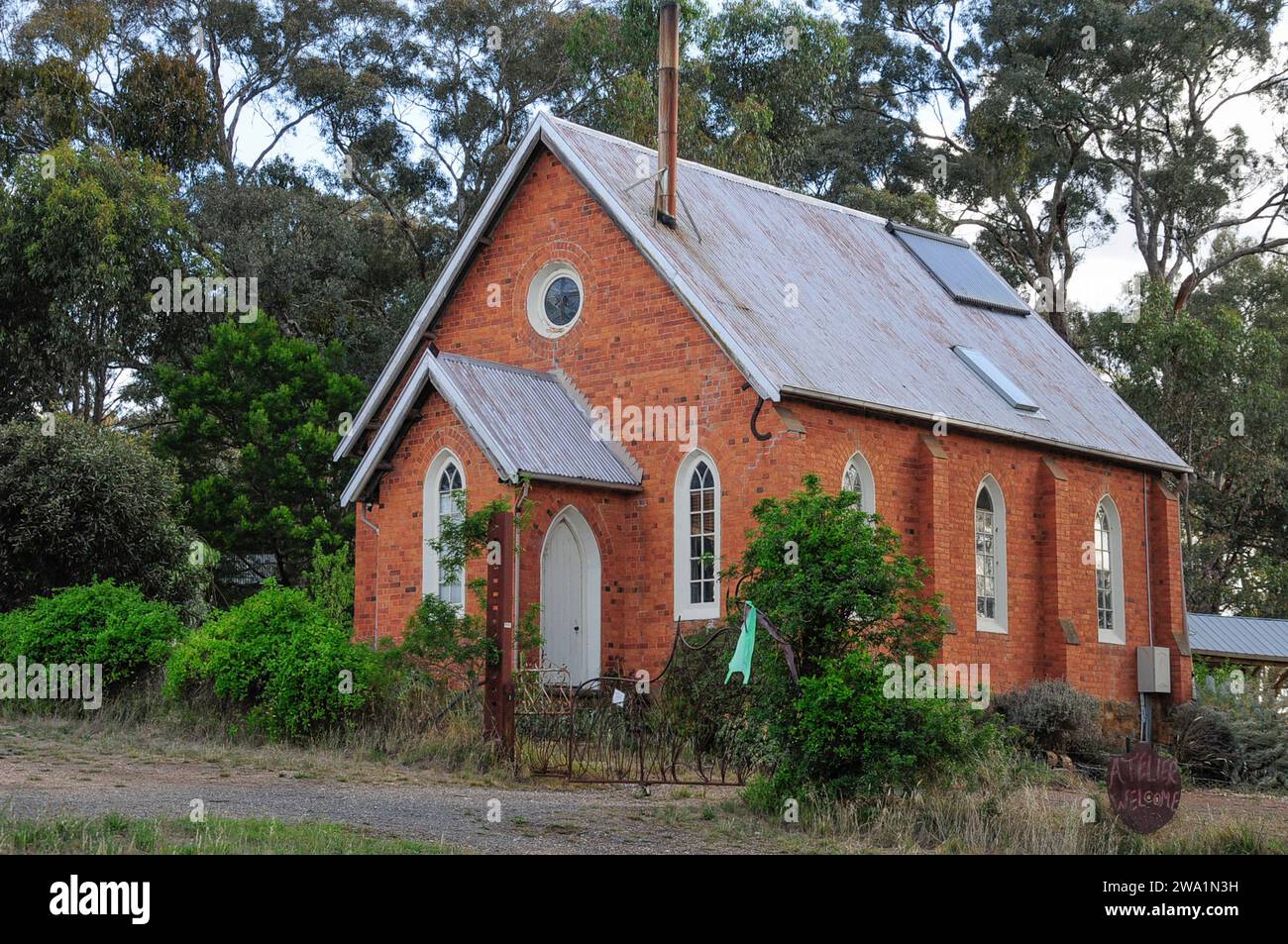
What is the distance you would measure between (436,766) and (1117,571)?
56.5ft

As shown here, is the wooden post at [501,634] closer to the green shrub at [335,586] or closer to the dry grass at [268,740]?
the dry grass at [268,740]

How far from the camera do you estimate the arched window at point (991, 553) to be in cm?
2898

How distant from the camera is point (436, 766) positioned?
63.8ft

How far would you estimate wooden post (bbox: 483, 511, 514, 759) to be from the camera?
19.4m

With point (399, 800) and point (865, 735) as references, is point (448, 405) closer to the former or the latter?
point (399, 800)

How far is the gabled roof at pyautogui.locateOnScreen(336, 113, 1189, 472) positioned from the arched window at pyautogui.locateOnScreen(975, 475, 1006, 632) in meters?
1.26

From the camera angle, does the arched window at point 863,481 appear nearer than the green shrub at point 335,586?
Yes

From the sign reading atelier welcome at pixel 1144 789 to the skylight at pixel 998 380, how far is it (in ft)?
51.5

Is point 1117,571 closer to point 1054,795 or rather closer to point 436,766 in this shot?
point 1054,795

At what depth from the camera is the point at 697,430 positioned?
25.5 m

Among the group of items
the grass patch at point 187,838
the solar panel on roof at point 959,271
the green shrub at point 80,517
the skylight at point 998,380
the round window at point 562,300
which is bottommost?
the grass patch at point 187,838

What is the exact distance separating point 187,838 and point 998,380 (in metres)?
20.5

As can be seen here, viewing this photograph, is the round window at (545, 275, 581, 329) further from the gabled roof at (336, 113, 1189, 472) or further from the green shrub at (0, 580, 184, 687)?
the green shrub at (0, 580, 184, 687)

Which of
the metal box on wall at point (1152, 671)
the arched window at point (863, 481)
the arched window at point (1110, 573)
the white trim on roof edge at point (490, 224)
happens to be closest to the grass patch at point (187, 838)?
the white trim on roof edge at point (490, 224)
